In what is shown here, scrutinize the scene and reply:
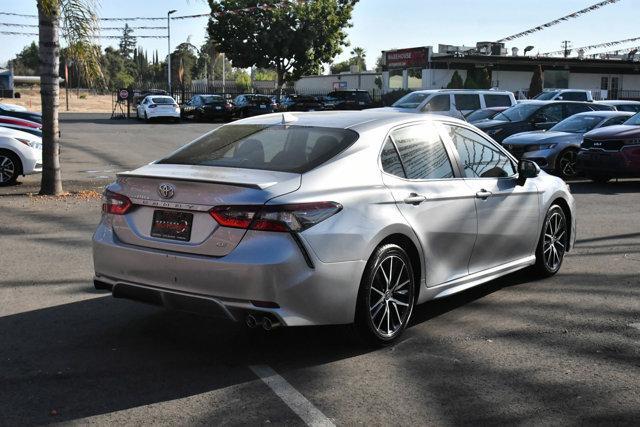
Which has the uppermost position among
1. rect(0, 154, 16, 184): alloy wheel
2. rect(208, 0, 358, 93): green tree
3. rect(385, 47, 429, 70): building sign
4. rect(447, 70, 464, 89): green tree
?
rect(208, 0, 358, 93): green tree

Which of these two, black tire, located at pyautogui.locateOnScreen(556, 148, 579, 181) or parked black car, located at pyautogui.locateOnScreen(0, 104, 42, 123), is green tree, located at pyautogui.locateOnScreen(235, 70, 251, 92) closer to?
parked black car, located at pyautogui.locateOnScreen(0, 104, 42, 123)

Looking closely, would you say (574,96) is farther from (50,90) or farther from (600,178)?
(50,90)

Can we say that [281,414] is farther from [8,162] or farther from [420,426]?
[8,162]

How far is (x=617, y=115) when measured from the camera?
17.2 m

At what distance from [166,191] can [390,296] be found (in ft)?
5.40

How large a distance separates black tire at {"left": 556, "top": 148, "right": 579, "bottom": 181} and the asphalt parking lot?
8791 millimetres

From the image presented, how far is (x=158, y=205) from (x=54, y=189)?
8.54 meters

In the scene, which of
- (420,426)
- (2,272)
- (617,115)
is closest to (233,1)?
(617,115)

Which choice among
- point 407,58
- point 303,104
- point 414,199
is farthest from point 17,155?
point 407,58

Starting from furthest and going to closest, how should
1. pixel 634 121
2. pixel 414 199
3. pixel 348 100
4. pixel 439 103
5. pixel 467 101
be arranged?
pixel 348 100 < pixel 467 101 < pixel 439 103 < pixel 634 121 < pixel 414 199

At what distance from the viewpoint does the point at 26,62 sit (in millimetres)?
135875

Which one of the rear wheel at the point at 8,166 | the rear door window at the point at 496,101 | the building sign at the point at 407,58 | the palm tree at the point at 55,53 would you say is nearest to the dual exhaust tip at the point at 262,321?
the palm tree at the point at 55,53

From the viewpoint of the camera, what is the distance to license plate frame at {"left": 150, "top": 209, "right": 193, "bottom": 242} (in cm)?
476

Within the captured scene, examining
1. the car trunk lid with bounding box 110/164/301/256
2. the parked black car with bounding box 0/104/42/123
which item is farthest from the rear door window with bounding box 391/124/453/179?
the parked black car with bounding box 0/104/42/123
